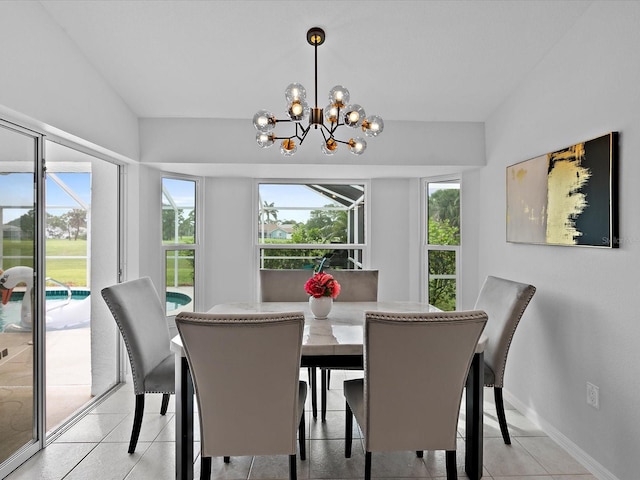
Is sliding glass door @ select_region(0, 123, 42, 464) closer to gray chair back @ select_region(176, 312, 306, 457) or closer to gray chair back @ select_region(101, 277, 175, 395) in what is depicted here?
gray chair back @ select_region(101, 277, 175, 395)

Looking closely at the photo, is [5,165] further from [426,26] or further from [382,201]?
[382,201]

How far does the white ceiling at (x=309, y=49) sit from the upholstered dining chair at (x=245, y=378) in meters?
1.79

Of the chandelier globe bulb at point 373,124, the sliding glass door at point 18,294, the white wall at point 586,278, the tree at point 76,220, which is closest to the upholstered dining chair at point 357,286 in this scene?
the white wall at point 586,278

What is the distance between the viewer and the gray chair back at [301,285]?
3281 mm

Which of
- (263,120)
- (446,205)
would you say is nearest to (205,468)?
(263,120)

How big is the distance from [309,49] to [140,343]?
83.1 inches

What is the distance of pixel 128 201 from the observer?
11.3 ft

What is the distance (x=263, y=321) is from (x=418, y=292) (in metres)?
3.08

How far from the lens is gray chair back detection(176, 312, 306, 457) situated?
1608 millimetres

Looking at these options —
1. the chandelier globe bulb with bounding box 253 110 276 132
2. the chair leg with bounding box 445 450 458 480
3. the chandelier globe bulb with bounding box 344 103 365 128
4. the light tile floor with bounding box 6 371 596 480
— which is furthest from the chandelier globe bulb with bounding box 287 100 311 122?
the light tile floor with bounding box 6 371 596 480

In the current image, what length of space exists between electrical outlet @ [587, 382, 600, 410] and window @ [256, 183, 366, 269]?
2.60 metres

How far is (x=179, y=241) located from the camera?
4125mm

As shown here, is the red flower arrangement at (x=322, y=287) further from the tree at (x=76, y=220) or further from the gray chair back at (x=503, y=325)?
the tree at (x=76, y=220)

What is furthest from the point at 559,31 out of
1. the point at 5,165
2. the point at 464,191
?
the point at 5,165
